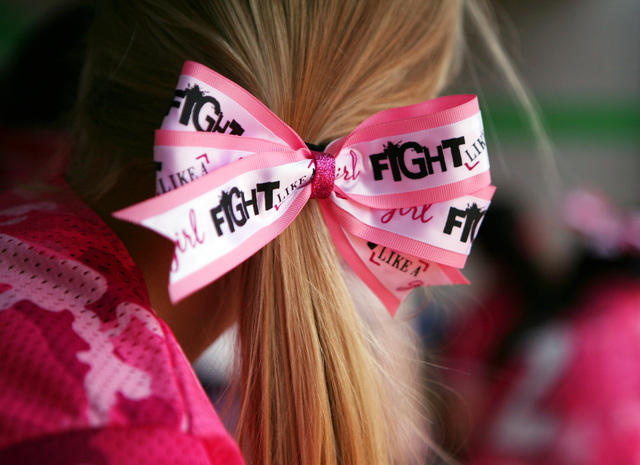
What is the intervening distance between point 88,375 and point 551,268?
152 centimetres

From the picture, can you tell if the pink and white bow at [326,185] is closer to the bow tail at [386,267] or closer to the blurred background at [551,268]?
the bow tail at [386,267]

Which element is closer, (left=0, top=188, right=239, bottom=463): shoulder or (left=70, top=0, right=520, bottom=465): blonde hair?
(left=0, top=188, right=239, bottom=463): shoulder

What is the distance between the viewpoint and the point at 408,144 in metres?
0.45

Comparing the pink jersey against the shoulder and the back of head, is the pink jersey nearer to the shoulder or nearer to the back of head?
the shoulder

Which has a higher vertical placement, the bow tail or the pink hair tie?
the pink hair tie

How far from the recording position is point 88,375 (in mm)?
310

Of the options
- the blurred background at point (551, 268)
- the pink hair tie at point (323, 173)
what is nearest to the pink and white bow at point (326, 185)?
the pink hair tie at point (323, 173)

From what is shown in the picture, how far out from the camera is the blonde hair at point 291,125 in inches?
17.8

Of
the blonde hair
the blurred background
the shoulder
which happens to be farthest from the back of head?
the blurred background

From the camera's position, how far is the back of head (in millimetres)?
453

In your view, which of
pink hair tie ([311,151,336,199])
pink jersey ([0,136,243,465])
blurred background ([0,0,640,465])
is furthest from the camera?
blurred background ([0,0,640,465])

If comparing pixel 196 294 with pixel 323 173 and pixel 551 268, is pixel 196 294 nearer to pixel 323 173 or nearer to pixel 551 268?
pixel 323 173

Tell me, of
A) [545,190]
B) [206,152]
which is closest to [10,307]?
[206,152]

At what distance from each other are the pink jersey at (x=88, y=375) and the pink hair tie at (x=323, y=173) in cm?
17
